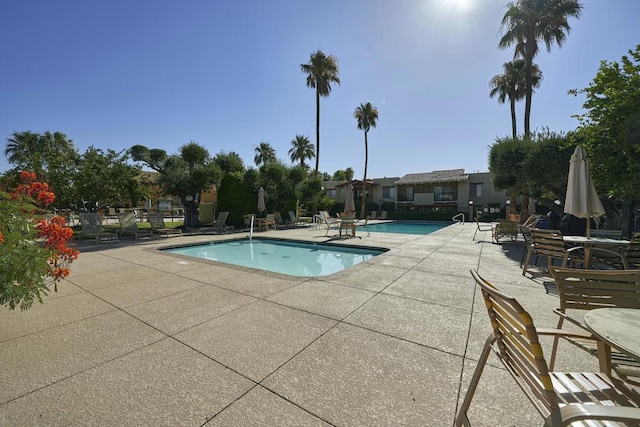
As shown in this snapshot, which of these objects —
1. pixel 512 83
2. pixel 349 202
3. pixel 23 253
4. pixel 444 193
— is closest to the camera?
pixel 23 253

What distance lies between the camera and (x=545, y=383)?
0.99 meters

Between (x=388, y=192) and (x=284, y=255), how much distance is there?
94.9 feet

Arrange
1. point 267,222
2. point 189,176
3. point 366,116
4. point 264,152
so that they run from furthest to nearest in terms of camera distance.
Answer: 1. point 264,152
2. point 366,116
3. point 189,176
4. point 267,222

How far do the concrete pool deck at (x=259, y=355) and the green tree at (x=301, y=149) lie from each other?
31.5 metres

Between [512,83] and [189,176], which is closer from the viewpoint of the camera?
[189,176]

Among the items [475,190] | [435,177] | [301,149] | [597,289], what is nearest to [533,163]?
[597,289]

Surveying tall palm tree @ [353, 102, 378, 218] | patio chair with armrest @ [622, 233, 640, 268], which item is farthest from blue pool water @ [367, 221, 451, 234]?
patio chair with armrest @ [622, 233, 640, 268]

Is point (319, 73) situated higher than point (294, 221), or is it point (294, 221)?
point (319, 73)

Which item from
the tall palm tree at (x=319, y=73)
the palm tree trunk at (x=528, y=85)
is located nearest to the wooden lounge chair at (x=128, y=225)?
the tall palm tree at (x=319, y=73)

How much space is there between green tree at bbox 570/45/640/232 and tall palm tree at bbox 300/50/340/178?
55.6ft

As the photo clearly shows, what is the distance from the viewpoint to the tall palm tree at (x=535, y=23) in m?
13.0

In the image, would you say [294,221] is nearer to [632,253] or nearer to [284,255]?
[284,255]

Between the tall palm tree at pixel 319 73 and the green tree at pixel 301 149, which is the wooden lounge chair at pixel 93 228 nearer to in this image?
the tall palm tree at pixel 319 73

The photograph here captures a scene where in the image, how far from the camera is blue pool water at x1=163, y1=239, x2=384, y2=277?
7.52 m
